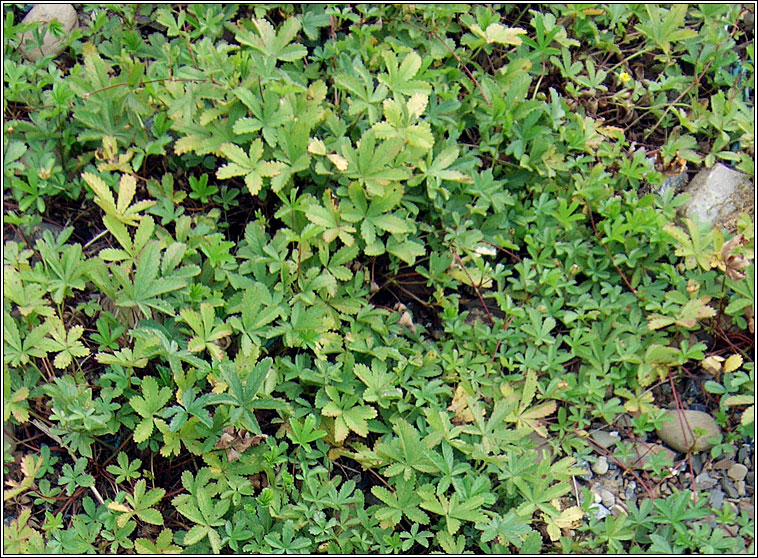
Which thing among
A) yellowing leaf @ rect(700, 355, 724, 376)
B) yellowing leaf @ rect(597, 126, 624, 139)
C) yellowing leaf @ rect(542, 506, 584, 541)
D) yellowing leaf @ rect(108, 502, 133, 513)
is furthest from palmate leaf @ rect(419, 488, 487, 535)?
yellowing leaf @ rect(597, 126, 624, 139)

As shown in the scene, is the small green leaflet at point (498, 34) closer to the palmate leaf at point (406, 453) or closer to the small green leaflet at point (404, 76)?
the small green leaflet at point (404, 76)

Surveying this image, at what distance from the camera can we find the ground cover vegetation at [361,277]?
8.19ft

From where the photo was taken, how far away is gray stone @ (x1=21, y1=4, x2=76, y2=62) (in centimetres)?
320

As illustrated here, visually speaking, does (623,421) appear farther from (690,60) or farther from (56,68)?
(56,68)

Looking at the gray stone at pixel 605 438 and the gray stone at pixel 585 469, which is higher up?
the gray stone at pixel 605 438

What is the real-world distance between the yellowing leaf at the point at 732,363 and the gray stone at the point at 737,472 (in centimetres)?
36

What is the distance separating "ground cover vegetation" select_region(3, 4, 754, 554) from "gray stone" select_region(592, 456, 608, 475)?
1.8 inches

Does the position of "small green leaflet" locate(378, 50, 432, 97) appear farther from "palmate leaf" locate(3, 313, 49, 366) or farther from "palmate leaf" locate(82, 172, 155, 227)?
"palmate leaf" locate(3, 313, 49, 366)

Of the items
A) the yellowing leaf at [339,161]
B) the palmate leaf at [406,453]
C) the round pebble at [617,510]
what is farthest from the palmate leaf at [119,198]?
the round pebble at [617,510]

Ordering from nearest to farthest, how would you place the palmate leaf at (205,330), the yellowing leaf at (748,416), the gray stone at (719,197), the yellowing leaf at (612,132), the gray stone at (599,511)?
the palmate leaf at (205,330) < the gray stone at (599,511) < the yellowing leaf at (748,416) < the gray stone at (719,197) < the yellowing leaf at (612,132)

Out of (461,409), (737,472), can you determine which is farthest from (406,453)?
(737,472)

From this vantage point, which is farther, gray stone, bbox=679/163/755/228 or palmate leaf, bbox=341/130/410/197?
gray stone, bbox=679/163/755/228

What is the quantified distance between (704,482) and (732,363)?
0.46 m

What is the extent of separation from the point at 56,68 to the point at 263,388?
170 cm
